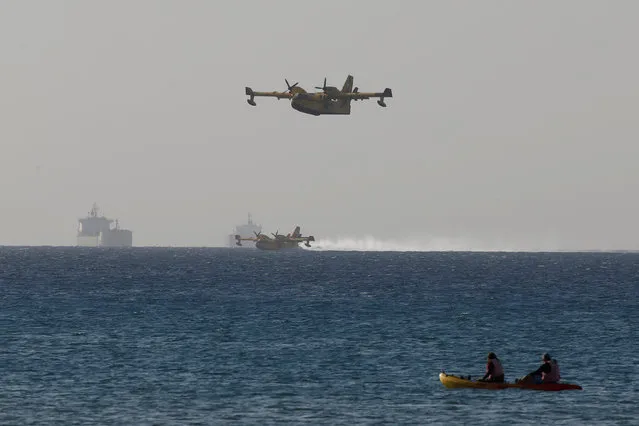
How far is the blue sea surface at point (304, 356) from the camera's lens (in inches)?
2184

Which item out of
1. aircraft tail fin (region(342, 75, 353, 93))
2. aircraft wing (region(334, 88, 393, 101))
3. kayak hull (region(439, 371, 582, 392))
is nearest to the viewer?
kayak hull (region(439, 371, 582, 392))

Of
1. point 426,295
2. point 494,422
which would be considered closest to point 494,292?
point 426,295

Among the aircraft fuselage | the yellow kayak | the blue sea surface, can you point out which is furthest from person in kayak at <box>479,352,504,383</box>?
the aircraft fuselage

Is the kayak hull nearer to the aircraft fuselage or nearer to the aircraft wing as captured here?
the aircraft wing

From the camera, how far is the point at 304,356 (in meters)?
76.7

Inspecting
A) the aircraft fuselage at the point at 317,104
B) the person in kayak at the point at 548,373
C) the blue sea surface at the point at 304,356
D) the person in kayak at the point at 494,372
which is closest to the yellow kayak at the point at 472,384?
the person in kayak at the point at 494,372

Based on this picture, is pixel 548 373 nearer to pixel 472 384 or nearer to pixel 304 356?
pixel 472 384

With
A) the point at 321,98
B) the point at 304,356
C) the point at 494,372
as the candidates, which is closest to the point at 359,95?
the point at 321,98

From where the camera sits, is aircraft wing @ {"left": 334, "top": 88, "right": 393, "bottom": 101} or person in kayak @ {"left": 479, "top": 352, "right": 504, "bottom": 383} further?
aircraft wing @ {"left": 334, "top": 88, "right": 393, "bottom": 101}

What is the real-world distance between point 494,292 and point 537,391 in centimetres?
9444

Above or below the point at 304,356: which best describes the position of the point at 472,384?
below

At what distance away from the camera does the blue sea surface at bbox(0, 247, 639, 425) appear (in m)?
55.5

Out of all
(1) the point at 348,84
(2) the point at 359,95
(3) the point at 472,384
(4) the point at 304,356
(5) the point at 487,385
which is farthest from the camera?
(1) the point at 348,84

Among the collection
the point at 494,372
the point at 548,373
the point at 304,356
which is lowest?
the point at 304,356
